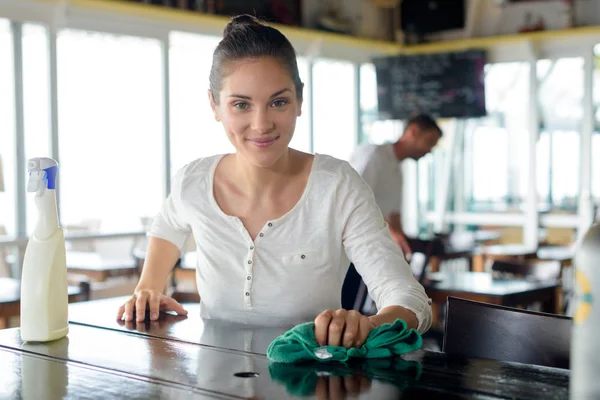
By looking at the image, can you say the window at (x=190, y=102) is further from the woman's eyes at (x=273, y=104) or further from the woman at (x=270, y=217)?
the woman's eyes at (x=273, y=104)

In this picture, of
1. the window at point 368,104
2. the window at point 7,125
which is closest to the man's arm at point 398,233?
the window at point 7,125

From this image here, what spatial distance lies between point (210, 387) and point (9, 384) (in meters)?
0.35

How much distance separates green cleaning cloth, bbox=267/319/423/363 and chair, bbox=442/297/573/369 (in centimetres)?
13

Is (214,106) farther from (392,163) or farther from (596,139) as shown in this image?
(596,139)

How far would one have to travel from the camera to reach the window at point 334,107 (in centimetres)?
752

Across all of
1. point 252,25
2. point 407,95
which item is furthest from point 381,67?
point 252,25

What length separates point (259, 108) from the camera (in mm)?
1792

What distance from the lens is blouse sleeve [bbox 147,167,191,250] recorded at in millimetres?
2082

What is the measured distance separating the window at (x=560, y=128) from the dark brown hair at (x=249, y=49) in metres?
5.82

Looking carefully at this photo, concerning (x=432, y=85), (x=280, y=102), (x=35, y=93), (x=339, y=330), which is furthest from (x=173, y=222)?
(x=432, y=85)

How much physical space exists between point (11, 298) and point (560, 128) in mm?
5300

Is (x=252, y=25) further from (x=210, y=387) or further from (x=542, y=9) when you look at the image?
(x=542, y=9)

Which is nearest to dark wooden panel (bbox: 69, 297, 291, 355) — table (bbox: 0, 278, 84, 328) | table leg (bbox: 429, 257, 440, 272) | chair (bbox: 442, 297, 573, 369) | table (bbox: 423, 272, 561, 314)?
chair (bbox: 442, 297, 573, 369)

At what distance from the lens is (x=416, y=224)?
331 inches
